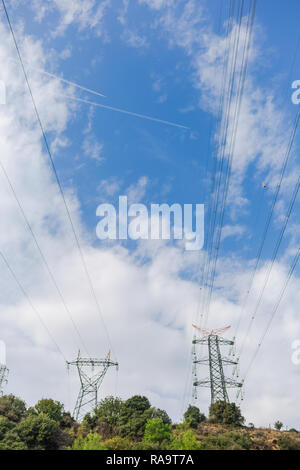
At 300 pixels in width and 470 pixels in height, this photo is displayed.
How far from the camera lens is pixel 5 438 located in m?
52.8

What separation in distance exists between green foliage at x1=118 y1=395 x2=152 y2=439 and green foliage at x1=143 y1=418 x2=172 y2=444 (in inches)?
221

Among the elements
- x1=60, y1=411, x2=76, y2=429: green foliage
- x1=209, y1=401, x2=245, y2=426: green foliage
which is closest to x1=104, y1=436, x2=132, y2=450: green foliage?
x1=209, y1=401, x2=245, y2=426: green foliage

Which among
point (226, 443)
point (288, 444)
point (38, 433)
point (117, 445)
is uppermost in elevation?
point (226, 443)

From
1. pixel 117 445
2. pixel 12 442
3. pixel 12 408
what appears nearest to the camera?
pixel 117 445

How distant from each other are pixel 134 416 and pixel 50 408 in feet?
74.0

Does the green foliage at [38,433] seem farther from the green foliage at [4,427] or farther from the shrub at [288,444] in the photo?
the shrub at [288,444]

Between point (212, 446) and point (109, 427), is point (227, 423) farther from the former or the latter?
point (109, 427)

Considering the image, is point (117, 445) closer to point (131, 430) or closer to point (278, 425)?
point (131, 430)

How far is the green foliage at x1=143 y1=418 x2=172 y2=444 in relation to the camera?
53.4 meters

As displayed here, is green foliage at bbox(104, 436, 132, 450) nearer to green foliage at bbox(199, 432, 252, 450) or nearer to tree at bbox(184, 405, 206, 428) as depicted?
green foliage at bbox(199, 432, 252, 450)

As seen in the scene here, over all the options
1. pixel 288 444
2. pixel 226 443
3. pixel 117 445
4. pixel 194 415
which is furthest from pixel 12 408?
pixel 288 444

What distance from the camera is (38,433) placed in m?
57.9
